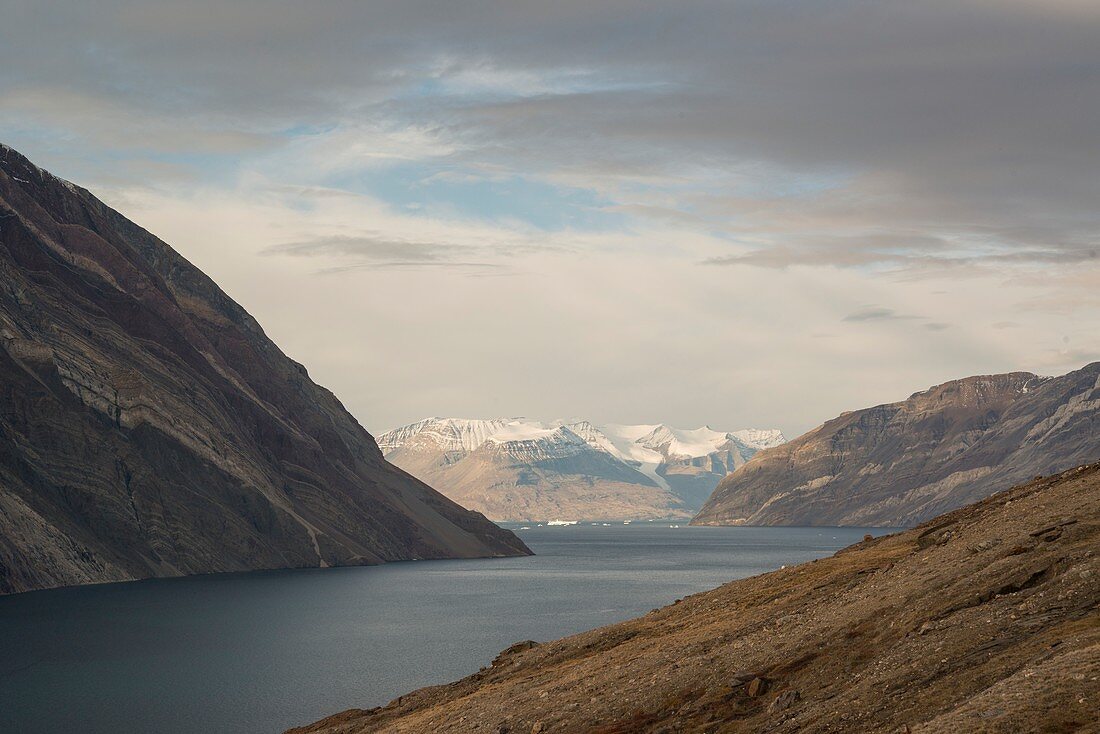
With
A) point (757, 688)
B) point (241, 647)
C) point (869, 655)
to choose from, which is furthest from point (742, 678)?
point (241, 647)

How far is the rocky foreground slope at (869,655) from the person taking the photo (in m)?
34.8

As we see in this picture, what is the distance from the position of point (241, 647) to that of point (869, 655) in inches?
4053

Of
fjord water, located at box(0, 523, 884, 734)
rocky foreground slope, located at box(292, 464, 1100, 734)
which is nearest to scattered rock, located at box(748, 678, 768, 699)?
rocky foreground slope, located at box(292, 464, 1100, 734)

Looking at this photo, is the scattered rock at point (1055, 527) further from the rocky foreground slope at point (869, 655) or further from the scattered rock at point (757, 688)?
the scattered rock at point (757, 688)

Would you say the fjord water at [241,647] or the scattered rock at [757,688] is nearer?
the scattered rock at [757,688]

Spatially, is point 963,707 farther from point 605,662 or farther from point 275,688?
point 275,688

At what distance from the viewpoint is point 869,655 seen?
4319 cm

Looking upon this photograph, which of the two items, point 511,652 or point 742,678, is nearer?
point 742,678

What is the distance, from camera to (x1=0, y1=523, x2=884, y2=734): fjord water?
3617 inches

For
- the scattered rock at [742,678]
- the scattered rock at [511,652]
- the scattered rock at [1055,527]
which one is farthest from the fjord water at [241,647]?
the scattered rock at [1055,527]

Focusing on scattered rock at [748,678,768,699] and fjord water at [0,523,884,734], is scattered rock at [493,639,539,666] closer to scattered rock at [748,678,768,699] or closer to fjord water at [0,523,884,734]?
fjord water at [0,523,884,734]

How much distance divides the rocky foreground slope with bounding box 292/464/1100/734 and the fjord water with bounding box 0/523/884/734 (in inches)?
1032

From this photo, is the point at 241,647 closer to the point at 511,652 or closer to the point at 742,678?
the point at 511,652

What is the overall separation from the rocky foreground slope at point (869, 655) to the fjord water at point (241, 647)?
1032 inches
